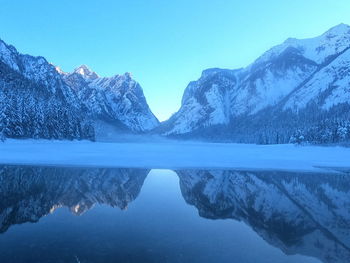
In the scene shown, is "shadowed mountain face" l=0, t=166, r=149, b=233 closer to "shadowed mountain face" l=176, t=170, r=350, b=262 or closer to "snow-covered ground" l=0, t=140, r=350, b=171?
"shadowed mountain face" l=176, t=170, r=350, b=262

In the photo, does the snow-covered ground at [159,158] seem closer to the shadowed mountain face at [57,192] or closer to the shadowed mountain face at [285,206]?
the shadowed mountain face at [57,192]

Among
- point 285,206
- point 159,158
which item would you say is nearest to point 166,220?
point 285,206

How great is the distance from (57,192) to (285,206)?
14.6 m

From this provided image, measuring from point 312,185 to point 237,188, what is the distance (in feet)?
26.3

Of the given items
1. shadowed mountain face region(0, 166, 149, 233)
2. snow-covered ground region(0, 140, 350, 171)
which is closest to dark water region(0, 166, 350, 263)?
shadowed mountain face region(0, 166, 149, 233)

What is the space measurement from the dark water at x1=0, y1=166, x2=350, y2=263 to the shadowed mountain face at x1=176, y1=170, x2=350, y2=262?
0.06m

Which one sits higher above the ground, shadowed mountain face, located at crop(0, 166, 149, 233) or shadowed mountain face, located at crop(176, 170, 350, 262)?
shadowed mountain face, located at crop(0, 166, 149, 233)

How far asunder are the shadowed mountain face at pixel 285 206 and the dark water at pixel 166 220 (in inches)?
2.2

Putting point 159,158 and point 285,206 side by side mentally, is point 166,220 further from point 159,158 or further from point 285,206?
point 159,158

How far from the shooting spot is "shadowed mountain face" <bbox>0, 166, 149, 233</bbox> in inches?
617

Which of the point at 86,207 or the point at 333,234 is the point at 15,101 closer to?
the point at 86,207

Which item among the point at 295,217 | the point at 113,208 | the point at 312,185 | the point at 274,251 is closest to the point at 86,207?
the point at 113,208

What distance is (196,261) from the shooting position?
10445 mm

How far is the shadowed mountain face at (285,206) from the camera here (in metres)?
13.2
